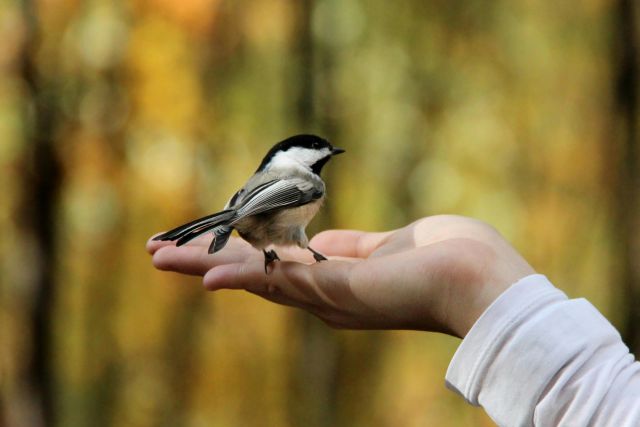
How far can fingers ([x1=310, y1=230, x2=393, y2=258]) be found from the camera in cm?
109

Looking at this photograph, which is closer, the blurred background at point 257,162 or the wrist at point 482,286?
the wrist at point 482,286

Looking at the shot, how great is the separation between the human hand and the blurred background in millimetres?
1008

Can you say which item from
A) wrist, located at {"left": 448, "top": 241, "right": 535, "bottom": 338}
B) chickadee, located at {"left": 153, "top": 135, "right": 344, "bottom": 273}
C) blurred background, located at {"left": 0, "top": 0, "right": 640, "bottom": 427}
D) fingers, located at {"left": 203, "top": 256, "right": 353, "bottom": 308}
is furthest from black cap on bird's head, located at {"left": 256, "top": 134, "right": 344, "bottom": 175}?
blurred background, located at {"left": 0, "top": 0, "right": 640, "bottom": 427}

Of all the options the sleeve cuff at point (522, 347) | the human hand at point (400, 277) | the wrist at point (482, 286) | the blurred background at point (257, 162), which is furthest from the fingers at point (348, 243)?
the blurred background at point (257, 162)

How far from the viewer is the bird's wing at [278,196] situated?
1.01 meters

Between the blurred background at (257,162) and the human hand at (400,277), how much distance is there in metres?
1.01

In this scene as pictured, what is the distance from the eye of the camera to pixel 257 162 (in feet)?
6.55

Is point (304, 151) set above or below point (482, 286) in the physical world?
above

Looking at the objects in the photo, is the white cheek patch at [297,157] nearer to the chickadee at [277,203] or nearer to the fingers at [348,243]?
the chickadee at [277,203]

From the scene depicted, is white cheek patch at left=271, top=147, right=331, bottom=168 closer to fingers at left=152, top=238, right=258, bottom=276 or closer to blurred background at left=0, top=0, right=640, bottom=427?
fingers at left=152, top=238, right=258, bottom=276

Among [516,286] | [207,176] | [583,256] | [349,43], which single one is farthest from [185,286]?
[516,286]

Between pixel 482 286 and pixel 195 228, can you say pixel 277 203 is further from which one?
pixel 482 286

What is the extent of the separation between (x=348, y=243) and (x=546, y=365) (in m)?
0.56

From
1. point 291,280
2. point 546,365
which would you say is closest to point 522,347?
point 546,365
